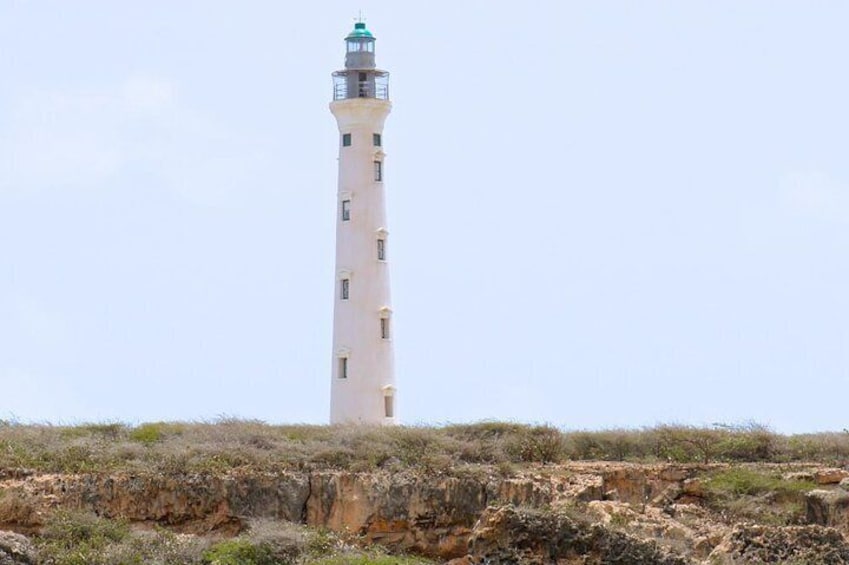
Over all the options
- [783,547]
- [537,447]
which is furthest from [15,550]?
[783,547]

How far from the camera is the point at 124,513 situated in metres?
36.9

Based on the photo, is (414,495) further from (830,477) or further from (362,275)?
(362,275)

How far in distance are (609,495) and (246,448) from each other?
19.1 feet

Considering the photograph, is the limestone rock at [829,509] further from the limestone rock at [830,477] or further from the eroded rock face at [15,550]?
the eroded rock face at [15,550]

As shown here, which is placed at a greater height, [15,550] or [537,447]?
[537,447]

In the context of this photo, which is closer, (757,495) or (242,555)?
(242,555)

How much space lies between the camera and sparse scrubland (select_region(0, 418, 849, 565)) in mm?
33406

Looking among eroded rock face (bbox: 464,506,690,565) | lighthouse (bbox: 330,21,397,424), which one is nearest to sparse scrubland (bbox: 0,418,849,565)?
eroded rock face (bbox: 464,506,690,565)

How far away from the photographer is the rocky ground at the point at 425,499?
119 feet

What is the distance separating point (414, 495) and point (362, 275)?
20.4 metres

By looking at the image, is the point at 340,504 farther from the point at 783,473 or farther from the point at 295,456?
the point at 783,473

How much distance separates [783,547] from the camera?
108ft

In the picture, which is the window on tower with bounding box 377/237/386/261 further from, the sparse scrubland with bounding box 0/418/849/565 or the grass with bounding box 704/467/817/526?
the grass with bounding box 704/467/817/526

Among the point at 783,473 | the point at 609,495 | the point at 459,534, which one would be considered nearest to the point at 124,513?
the point at 459,534
